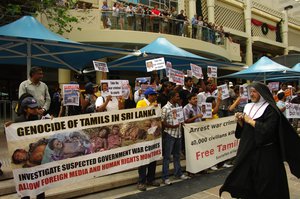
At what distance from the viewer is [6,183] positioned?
525 cm

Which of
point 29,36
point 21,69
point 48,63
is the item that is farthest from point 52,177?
point 21,69

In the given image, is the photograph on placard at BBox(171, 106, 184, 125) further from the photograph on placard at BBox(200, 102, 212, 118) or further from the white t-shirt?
the white t-shirt

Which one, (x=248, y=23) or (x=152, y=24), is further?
(x=248, y=23)

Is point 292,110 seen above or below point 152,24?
below

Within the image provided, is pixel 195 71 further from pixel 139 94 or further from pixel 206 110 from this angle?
pixel 206 110

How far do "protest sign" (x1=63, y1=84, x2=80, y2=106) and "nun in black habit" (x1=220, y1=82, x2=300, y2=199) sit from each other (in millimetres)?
3155

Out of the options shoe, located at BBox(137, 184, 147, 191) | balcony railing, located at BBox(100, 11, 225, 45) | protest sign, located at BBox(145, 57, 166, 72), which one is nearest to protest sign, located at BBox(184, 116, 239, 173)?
shoe, located at BBox(137, 184, 147, 191)

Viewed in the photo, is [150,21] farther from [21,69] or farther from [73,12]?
[21,69]

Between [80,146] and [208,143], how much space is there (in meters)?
2.88

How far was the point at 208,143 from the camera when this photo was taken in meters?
6.58

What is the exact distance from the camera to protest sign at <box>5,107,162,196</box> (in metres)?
4.18

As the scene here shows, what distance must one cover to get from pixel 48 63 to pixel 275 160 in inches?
262

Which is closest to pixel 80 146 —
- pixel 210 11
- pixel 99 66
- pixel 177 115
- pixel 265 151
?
pixel 177 115

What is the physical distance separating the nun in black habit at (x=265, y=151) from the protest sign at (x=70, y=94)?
315 cm
